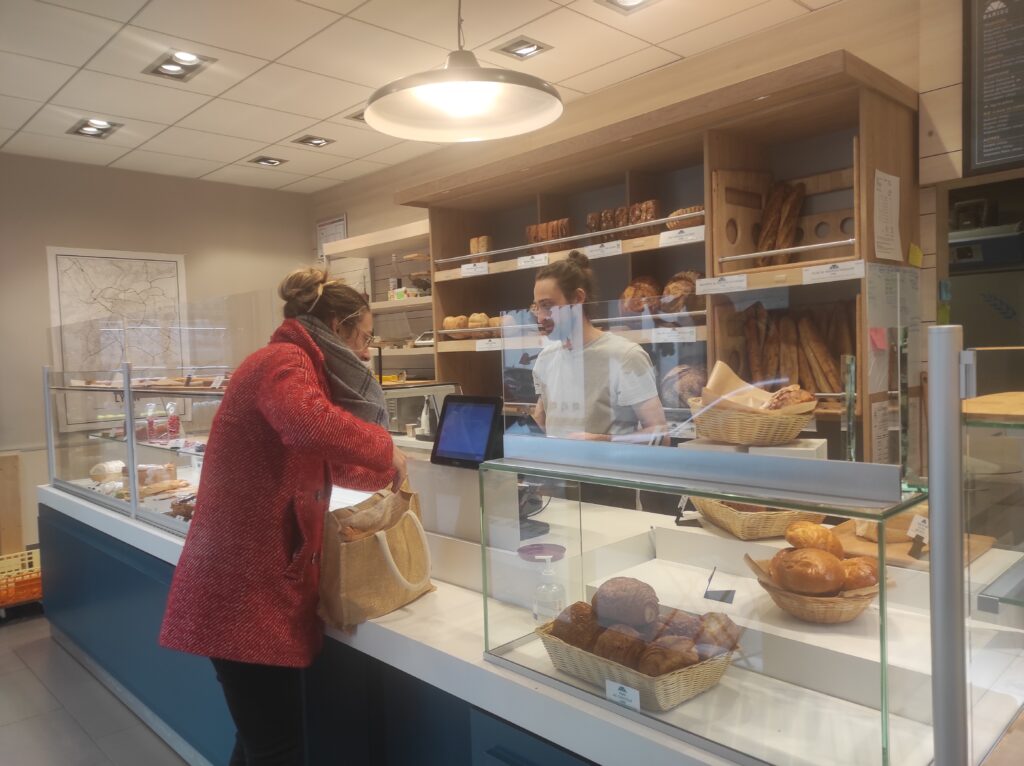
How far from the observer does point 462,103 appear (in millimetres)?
2344

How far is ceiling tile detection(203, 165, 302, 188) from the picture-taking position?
18.5ft

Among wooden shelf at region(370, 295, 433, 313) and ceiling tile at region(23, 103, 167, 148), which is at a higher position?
ceiling tile at region(23, 103, 167, 148)

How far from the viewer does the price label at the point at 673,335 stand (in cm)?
115

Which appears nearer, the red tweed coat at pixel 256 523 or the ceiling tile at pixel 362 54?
the red tweed coat at pixel 256 523

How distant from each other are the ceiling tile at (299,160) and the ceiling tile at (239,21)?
171 cm

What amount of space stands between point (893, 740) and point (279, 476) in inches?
48.6

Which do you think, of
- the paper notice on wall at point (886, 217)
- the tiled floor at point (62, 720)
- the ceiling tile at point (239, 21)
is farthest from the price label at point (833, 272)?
the tiled floor at point (62, 720)

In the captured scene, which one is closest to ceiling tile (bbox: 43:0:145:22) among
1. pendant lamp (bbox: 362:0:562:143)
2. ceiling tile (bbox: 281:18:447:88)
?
ceiling tile (bbox: 281:18:447:88)

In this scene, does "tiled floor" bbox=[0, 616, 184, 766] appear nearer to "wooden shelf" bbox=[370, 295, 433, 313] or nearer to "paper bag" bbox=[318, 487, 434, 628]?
"paper bag" bbox=[318, 487, 434, 628]

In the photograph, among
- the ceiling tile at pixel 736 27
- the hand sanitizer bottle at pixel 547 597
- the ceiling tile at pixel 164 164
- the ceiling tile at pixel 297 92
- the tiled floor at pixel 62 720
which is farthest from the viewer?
the ceiling tile at pixel 164 164

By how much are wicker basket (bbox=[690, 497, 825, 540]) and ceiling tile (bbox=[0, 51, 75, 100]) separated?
12.5ft

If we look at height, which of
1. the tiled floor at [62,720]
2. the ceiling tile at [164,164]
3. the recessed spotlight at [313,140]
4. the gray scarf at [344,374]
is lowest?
the tiled floor at [62,720]

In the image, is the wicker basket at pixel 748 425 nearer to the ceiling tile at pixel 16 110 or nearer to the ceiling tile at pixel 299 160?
the ceiling tile at pixel 16 110

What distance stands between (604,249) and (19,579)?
376cm
